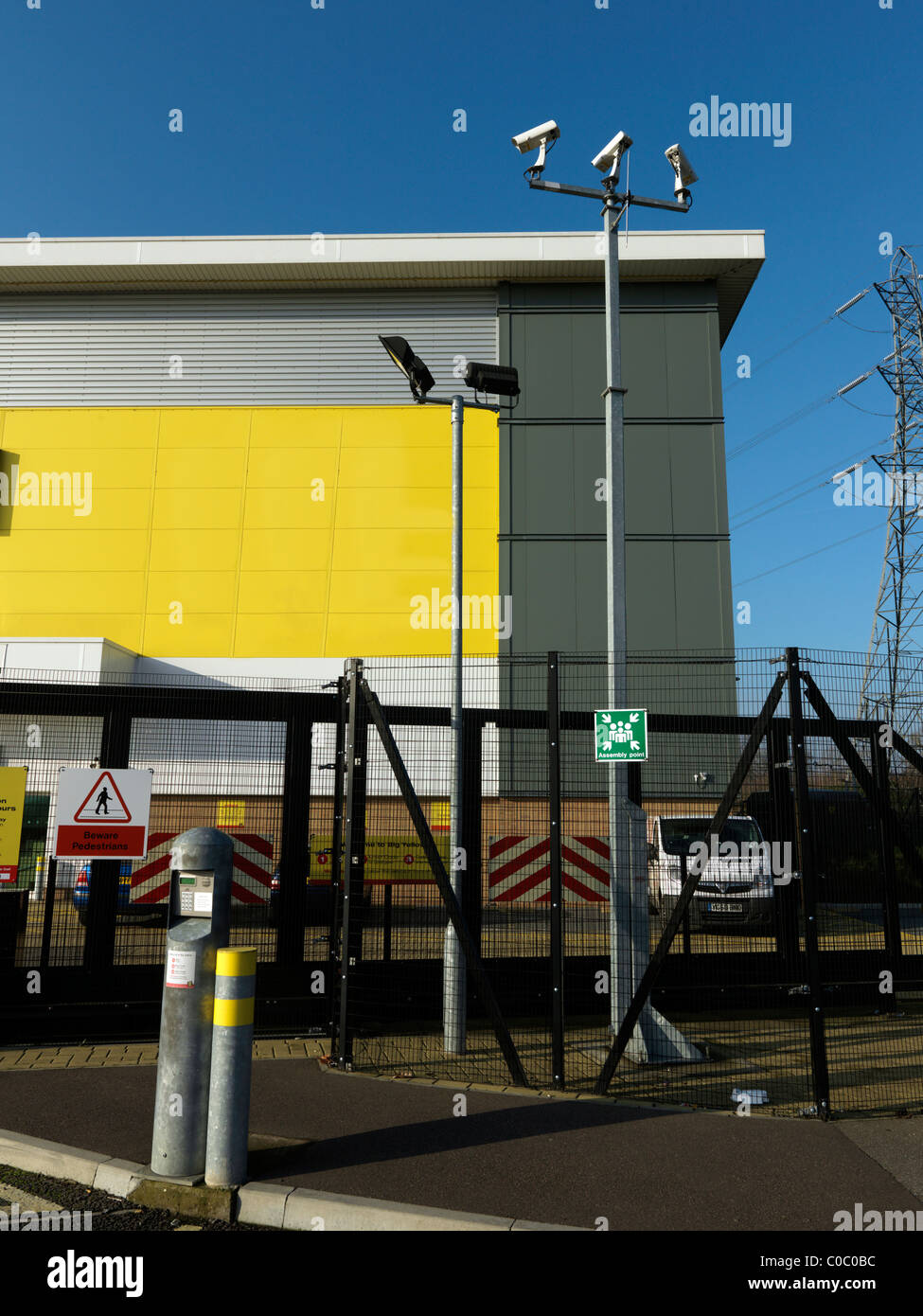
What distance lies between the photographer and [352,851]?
Result: 301 inches

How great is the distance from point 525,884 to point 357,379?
56.6ft

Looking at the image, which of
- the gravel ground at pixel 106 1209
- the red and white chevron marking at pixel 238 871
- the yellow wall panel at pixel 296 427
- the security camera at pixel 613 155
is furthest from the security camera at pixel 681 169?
the yellow wall panel at pixel 296 427

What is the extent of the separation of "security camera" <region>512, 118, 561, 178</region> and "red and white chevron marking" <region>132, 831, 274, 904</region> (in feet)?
21.0

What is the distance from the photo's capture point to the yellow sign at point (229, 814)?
8445 millimetres

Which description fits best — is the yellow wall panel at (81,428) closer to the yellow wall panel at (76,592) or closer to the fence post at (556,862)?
the yellow wall panel at (76,592)

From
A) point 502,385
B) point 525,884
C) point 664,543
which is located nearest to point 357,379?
point 664,543

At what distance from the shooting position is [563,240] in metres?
22.7

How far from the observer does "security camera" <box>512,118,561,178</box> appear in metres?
8.68

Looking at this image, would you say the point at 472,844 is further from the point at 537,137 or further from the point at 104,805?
the point at 537,137

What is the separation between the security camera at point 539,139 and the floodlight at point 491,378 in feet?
5.63

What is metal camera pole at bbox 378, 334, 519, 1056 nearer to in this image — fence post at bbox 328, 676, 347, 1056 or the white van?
fence post at bbox 328, 676, 347, 1056

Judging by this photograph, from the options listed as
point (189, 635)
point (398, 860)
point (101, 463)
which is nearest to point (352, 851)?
point (398, 860)

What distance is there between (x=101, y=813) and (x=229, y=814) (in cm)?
105

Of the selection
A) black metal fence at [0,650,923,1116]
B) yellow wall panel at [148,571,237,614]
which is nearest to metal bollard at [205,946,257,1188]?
black metal fence at [0,650,923,1116]
